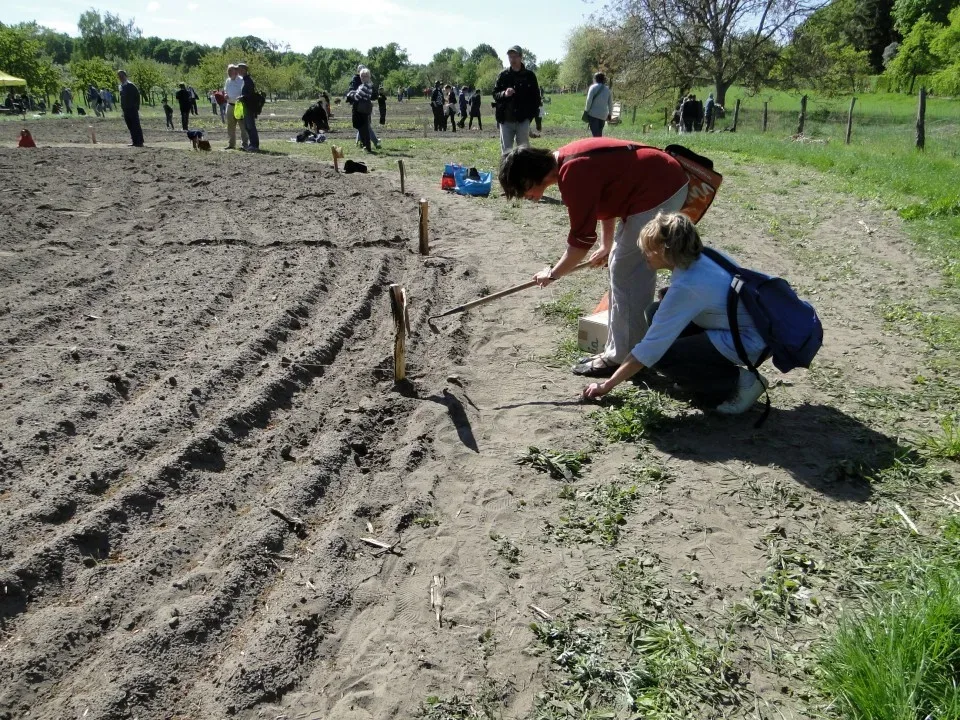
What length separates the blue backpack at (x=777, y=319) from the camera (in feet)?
14.3

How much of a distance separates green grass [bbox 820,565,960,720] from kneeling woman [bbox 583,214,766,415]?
6.03 ft

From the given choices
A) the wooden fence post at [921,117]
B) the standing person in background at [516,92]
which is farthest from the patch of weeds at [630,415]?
the wooden fence post at [921,117]

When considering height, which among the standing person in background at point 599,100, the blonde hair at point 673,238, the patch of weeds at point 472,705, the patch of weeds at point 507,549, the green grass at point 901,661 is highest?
the standing person in background at point 599,100

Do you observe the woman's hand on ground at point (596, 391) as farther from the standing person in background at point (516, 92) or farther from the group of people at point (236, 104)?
the group of people at point (236, 104)

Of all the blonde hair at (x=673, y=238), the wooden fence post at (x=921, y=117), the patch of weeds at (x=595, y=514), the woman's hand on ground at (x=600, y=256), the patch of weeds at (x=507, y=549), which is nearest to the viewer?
the patch of weeds at (x=507, y=549)

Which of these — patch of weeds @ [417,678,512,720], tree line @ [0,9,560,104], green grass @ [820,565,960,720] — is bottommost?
patch of weeds @ [417,678,512,720]

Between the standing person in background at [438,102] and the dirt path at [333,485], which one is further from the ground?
the standing person in background at [438,102]

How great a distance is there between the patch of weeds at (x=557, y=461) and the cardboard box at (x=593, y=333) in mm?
1487

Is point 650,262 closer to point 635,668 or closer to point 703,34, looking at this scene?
point 635,668

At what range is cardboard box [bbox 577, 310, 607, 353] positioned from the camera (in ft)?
18.6

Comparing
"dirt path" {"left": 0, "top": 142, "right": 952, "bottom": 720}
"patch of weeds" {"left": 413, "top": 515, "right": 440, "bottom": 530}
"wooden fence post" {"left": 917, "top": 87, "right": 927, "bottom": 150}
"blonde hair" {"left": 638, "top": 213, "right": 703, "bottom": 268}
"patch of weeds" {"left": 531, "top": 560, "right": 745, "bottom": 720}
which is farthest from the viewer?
"wooden fence post" {"left": 917, "top": 87, "right": 927, "bottom": 150}

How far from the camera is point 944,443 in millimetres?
4199

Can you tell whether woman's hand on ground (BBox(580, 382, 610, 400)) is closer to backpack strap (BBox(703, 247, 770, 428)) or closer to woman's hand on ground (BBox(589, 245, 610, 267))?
backpack strap (BBox(703, 247, 770, 428))

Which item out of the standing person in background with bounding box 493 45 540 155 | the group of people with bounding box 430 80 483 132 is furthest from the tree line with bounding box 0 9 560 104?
the standing person in background with bounding box 493 45 540 155
